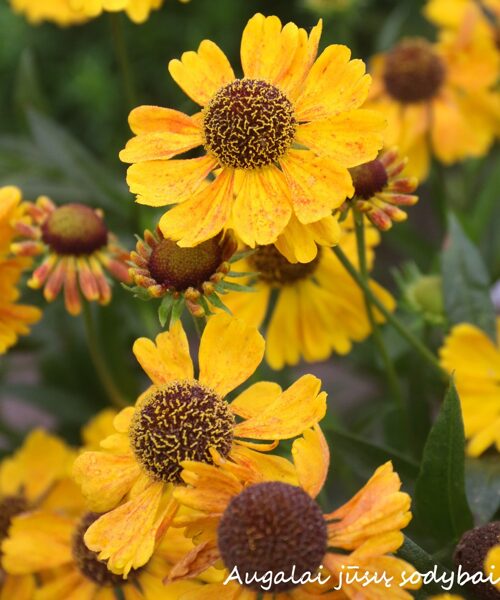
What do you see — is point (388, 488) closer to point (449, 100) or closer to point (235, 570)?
point (235, 570)

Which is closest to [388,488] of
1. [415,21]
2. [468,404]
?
[468,404]

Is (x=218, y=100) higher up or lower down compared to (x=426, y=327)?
higher up

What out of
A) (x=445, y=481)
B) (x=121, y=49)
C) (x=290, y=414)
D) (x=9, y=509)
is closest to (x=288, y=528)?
(x=290, y=414)

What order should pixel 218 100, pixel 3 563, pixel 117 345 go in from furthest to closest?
pixel 117 345, pixel 3 563, pixel 218 100

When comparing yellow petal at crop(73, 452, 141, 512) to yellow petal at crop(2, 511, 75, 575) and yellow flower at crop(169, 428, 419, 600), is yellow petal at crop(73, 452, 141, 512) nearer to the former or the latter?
yellow flower at crop(169, 428, 419, 600)

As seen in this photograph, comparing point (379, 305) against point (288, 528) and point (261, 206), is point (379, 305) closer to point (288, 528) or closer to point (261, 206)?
point (261, 206)

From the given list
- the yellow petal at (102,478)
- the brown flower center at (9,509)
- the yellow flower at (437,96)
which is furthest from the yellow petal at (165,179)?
the yellow flower at (437,96)
